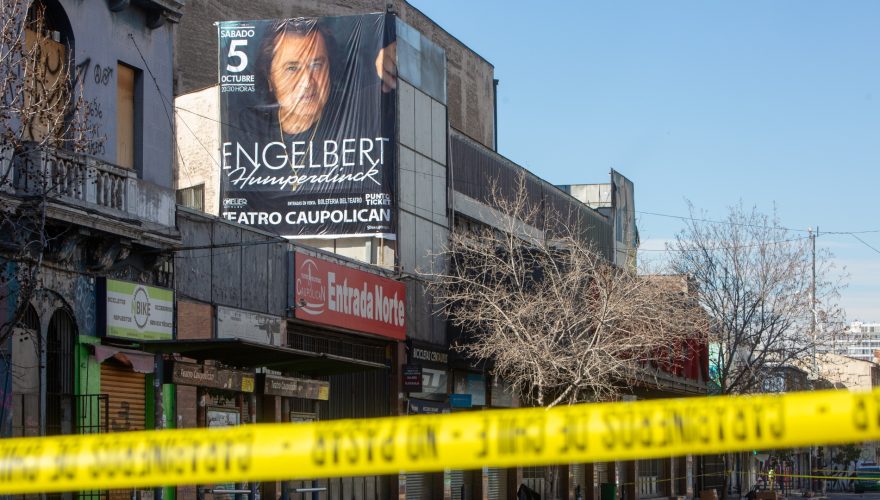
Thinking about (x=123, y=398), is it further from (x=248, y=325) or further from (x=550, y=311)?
(x=550, y=311)

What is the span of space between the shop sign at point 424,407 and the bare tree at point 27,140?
13.9 metres

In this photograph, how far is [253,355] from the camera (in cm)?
1655

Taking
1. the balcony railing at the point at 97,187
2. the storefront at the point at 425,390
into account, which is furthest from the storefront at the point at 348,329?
the balcony railing at the point at 97,187

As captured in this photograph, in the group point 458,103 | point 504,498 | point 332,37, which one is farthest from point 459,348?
point 458,103

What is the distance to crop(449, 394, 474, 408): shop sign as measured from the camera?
1280 inches

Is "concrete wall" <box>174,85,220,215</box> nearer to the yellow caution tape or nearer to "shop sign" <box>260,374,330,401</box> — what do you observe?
"shop sign" <box>260,374,330,401</box>

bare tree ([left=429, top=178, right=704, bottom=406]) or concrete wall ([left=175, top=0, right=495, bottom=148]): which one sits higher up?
concrete wall ([left=175, top=0, right=495, bottom=148])

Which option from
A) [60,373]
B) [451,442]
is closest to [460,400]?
[60,373]

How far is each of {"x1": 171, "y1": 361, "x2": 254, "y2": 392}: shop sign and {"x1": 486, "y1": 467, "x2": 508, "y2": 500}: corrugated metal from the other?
1923cm

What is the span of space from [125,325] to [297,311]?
6.41 metres

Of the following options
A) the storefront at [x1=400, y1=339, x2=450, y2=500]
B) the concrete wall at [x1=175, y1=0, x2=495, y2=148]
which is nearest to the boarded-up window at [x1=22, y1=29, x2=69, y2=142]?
the storefront at [x1=400, y1=339, x2=450, y2=500]

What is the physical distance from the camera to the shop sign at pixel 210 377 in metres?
14.6

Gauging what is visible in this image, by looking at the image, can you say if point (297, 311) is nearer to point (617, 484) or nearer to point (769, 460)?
point (617, 484)

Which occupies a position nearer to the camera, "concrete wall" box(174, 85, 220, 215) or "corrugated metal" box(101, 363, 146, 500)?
"corrugated metal" box(101, 363, 146, 500)
